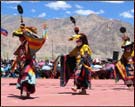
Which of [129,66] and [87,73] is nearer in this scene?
[87,73]

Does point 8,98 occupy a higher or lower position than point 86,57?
lower

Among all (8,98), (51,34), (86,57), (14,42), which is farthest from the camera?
(51,34)

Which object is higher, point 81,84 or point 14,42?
point 14,42

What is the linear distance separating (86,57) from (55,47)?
452 feet

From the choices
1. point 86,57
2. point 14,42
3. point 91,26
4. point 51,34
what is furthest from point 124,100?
point 91,26

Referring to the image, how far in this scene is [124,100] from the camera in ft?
47.8

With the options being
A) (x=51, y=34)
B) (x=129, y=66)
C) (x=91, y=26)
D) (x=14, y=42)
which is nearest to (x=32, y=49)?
(x=129, y=66)

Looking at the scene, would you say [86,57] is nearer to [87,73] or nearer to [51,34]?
[87,73]

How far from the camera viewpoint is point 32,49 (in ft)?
48.5

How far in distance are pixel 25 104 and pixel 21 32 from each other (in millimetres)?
2735

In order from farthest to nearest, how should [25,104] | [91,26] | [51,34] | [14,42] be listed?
[91,26]
[51,34]
[14,42]
[25,104]

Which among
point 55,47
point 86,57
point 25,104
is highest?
point 55,47

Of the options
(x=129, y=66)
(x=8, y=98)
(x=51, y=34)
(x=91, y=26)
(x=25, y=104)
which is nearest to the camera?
(x=25, y=104)

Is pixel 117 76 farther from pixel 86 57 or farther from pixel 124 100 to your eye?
pixel 124 100
